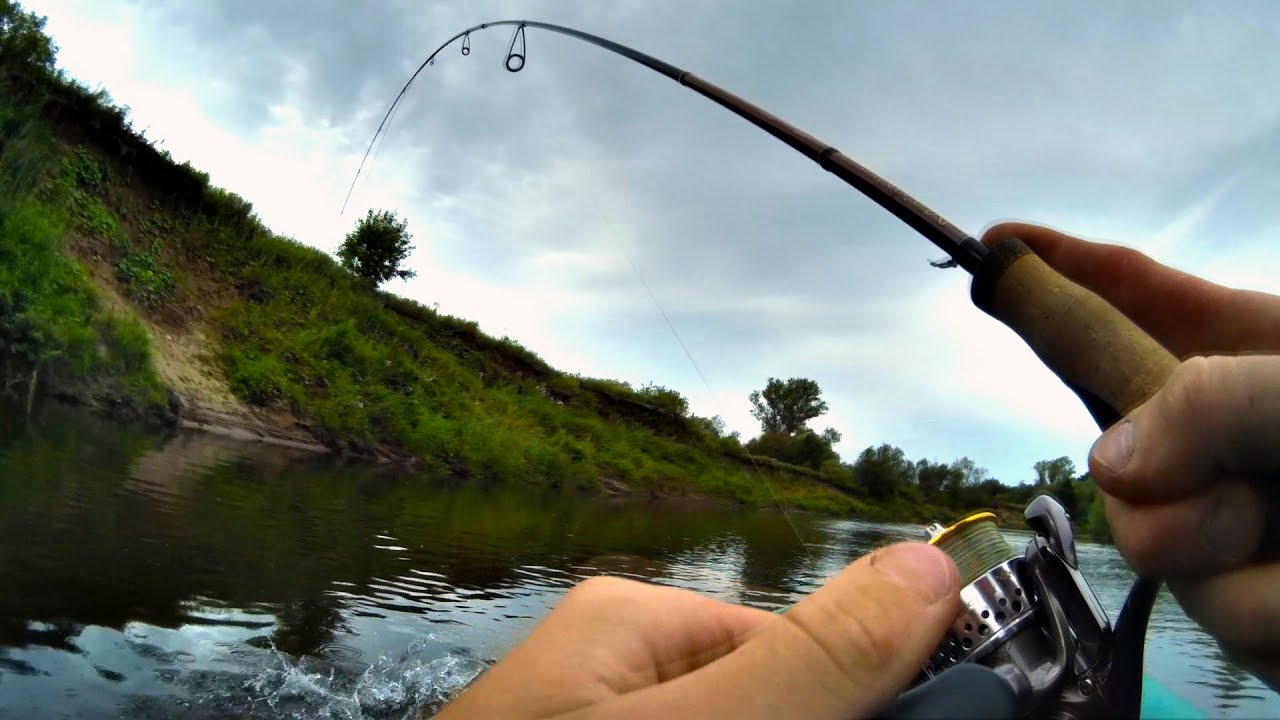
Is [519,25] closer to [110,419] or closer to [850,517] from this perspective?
[110,419]

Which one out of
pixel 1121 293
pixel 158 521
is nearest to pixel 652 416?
pixel 158 521

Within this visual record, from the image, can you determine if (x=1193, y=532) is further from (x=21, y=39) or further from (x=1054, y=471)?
(x=21, y=39)

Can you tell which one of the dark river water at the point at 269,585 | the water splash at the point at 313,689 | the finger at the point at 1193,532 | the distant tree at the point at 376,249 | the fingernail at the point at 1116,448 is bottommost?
the water splash at the point at 313,689

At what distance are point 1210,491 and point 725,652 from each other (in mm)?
496

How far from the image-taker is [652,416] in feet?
97.1

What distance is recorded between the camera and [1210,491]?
72 centimetres

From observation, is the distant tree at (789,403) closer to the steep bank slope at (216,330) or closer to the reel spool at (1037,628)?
the steep bank slope at (216,330)

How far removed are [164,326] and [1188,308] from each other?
17988mm

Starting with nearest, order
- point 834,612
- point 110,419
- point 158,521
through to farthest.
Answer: point 834,612 → point 158,521 → point 110,419

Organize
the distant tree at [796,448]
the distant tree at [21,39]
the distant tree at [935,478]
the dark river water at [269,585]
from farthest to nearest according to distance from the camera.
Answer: the distant tree at [21,39]
the distant tree at [796,448]
the dark river water at [269,585]
the distant tree at [935,478]

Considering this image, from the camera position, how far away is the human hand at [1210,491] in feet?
2.17

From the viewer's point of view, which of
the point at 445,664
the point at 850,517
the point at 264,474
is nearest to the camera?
the point at 445,664

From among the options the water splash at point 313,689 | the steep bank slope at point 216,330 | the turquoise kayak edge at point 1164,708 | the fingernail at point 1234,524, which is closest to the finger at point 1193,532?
the fingernail at point 1234,524

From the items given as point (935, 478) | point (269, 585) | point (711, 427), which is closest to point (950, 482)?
point (935, 478)
